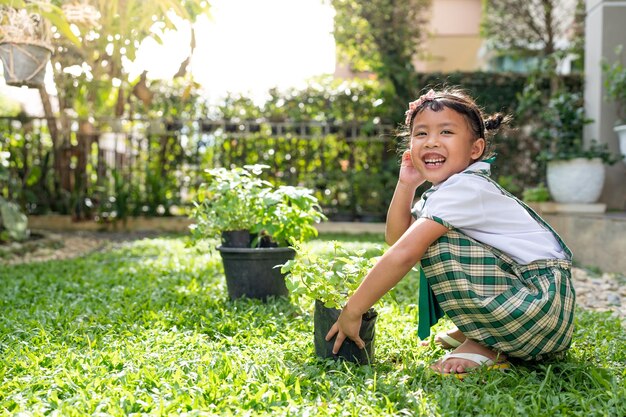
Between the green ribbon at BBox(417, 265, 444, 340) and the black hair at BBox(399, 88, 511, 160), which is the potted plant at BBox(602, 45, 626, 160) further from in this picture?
the green ribbon at BBox(417, 265, 444, 340)

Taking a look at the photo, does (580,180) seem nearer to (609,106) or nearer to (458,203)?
(609,106)

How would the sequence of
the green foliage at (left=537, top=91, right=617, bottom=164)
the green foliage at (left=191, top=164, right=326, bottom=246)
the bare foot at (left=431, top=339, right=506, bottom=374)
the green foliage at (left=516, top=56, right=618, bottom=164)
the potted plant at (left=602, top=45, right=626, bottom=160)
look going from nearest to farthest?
the bare foot at (left=431, top=339, right=506, bottom=374), the green foliage at (left=191, top=164, right=326, bottom=246), the potted plant at (left=602, top=45, right=626, bottom=160), the green foliage at (left=516, top=56, right=618, bottom=164), the green foliage at (left=537, top=91, right=617, bottom=164)

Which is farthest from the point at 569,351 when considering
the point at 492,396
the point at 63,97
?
the point at 63,97

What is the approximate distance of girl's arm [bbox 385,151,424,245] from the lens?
2266 millimetres

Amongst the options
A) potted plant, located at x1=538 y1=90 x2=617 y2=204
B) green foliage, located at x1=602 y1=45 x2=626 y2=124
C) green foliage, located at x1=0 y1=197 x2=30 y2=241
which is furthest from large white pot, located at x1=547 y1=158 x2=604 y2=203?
green foliage, located at x1=0 y1=197 x2=30 y2=241

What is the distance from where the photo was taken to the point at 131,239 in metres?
6.62

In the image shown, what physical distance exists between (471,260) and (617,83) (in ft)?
14.0

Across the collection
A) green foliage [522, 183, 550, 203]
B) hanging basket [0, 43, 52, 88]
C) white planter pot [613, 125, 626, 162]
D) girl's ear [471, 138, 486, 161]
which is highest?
hanging basket [0, 43, 52, 88]

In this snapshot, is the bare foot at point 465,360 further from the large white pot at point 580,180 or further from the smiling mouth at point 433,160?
the large white pot at point 580,180

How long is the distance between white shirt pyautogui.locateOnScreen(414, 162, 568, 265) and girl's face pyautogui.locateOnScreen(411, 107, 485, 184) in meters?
0.07

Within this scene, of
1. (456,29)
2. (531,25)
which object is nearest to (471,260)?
(531,25)

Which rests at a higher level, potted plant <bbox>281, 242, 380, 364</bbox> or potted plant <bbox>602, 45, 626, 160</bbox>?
potted plant <bbox>602, 45, 626, 160</bbox>

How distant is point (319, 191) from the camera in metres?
7.88

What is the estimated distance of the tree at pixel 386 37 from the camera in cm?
763
